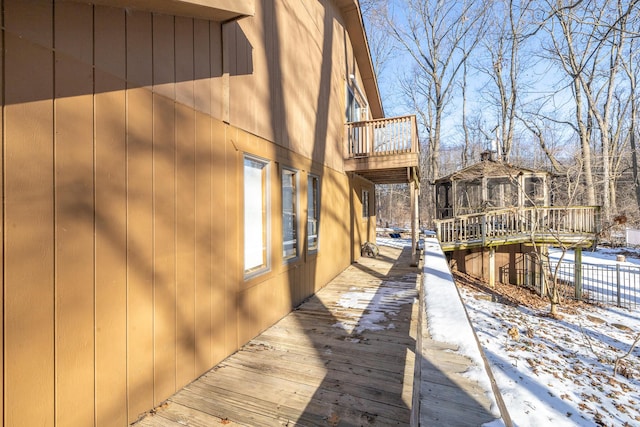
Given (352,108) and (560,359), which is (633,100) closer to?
(352,108)

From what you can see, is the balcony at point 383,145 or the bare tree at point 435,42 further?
the bare tree at point 435,42

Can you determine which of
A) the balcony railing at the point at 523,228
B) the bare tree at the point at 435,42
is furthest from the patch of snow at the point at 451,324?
the bare tree at the point at 435,42

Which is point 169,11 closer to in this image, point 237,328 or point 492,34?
point 237,328

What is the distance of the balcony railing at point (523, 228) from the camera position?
10.2 metres

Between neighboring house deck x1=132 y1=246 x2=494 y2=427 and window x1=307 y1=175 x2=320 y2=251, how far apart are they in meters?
1.63

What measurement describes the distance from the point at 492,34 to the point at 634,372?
68.2 feet

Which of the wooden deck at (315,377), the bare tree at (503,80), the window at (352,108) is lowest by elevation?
the wooden deck at (315,377)

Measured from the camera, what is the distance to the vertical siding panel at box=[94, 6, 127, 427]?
1.87 m

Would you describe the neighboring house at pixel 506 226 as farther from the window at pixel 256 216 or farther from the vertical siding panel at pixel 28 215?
the vertical siding panel at pixel 28 215

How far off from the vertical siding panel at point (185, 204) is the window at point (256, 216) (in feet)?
2.85

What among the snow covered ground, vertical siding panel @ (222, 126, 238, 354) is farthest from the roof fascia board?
the snow covered ground

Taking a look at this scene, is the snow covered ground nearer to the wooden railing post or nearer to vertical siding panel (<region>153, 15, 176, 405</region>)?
the wooden railing post

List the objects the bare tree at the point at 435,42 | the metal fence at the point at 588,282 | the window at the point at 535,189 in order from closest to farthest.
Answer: the metal fence at the point at 588,282
the window at the point at 535,189
the bare tree at the point at 435,42

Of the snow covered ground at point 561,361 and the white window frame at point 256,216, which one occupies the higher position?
the white window frame at point 256,216
